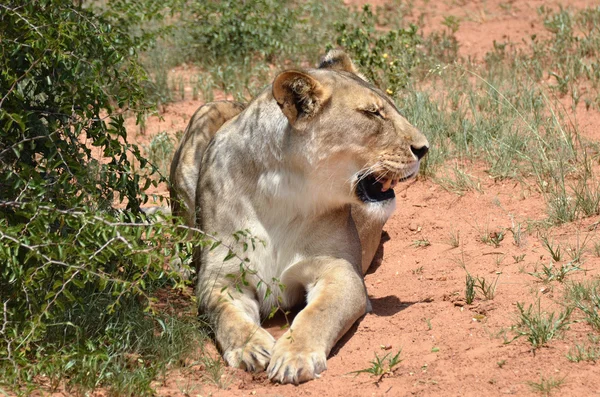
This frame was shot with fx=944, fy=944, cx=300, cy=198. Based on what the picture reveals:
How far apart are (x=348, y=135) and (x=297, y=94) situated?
362 mm

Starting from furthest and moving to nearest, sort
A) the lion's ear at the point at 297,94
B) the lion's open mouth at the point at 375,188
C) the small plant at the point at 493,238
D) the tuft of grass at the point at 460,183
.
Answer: the tuft of grass at the point at 460,183, the small plant at the point at 493,238, the lion's open mouth at the point at 375,188, the lion's ear at the point at 297,94

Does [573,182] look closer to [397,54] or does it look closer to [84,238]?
[397,54]

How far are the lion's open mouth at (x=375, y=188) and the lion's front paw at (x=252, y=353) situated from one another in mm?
964

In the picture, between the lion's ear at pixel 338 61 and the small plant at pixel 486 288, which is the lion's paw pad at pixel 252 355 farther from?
the lion's ear at pixel 338 61

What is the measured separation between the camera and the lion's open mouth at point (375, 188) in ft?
17.2

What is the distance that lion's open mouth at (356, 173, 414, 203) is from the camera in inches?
207

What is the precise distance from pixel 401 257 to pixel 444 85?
3.04 metres

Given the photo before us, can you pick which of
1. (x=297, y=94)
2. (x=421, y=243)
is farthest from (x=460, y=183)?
(x=297, y=94)

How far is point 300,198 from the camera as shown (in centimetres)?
524

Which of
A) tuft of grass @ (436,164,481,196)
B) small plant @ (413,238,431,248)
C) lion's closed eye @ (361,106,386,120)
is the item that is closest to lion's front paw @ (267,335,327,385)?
lion's closed eye @ (361,106,386,120)

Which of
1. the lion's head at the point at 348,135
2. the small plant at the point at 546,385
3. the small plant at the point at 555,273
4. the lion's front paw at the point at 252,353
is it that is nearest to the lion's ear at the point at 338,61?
the lion's head at the point at 348,135

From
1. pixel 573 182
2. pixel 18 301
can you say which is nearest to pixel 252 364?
pixel 18 301

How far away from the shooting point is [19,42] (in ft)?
15.6

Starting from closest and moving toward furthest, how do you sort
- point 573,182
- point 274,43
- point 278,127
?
point 278,127, point 573,182, point 274,43
